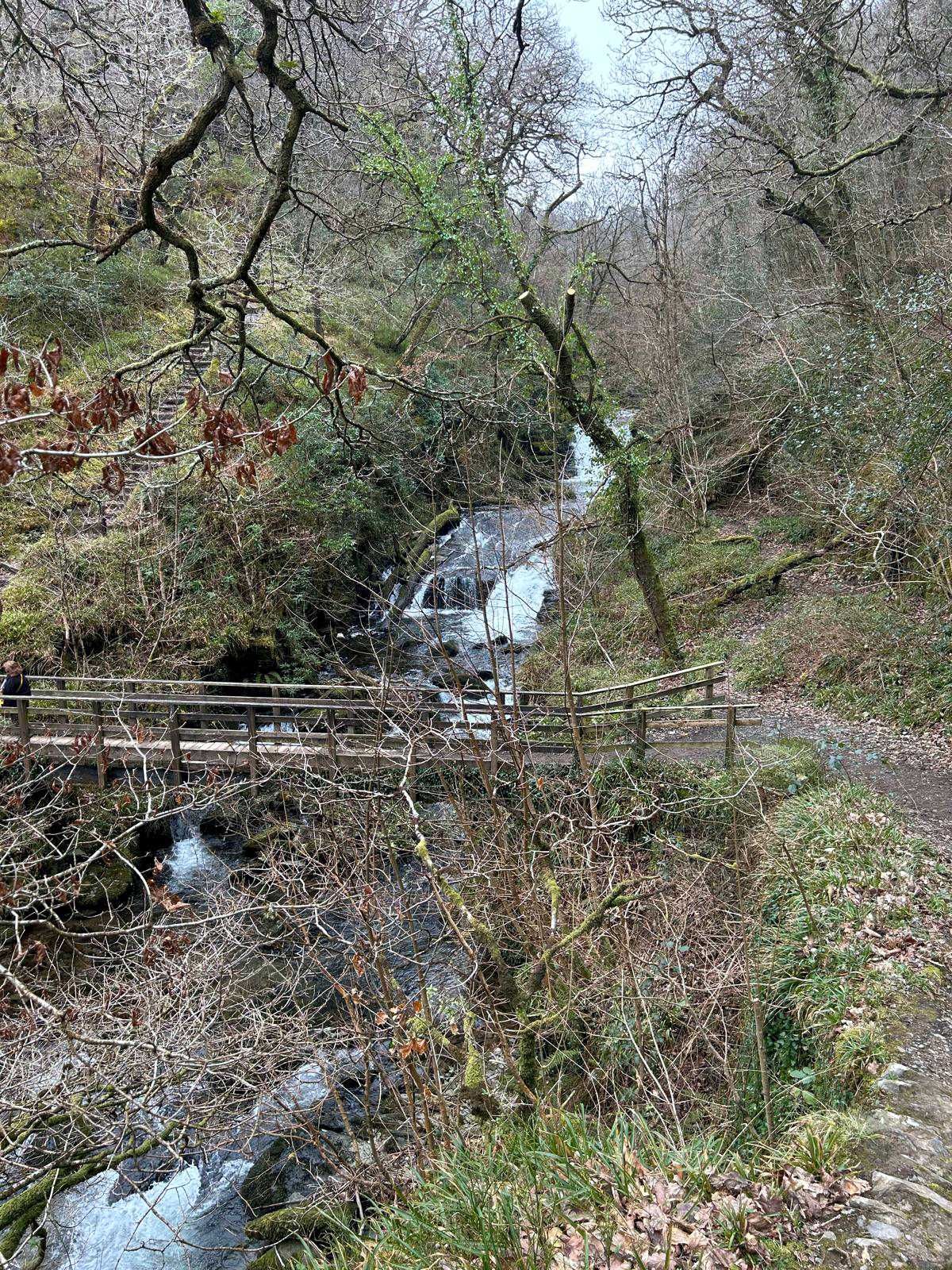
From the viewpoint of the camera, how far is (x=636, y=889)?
7.05 metres

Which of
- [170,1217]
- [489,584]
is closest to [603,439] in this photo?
[489,584]

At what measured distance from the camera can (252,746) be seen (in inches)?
386

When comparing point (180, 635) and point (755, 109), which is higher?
point (755, 109)

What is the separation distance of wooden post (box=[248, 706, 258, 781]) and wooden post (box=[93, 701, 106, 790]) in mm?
1922

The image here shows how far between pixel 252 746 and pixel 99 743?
214cm

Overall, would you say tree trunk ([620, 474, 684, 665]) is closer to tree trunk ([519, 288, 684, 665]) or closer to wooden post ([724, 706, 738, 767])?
tree trunk ([519, 288, 684, 665])

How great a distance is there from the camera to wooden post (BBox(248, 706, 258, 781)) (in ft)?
31.9

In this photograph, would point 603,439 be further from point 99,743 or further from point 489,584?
point 99,743

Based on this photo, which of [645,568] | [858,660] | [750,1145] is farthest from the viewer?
[645,568]

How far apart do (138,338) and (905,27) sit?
14.3 meters

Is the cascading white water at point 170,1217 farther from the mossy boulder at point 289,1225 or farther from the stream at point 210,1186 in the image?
the mossy boulder at point 289,1225

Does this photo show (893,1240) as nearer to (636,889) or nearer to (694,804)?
(636,889)

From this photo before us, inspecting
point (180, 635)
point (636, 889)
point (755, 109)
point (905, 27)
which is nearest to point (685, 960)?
point (636, 889)

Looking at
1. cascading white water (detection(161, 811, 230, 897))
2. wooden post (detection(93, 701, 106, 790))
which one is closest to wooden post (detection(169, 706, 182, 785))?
cascading white water (detection(161, 811, 230, 897))
